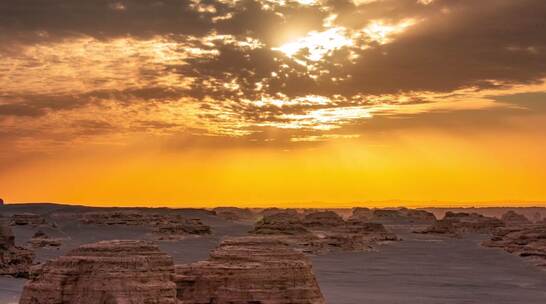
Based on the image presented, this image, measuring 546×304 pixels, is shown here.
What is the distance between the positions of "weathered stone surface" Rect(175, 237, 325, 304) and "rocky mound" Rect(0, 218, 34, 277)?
36003 millimetres

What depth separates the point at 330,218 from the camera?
145 m

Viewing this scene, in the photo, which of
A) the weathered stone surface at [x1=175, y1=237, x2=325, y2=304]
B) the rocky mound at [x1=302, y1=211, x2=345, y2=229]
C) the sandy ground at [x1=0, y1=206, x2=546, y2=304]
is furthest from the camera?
the rocky mound at [x1=302, y1=211, x2=345, y2=229]

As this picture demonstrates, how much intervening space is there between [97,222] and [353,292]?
102m

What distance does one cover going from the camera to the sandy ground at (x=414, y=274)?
61.7 m

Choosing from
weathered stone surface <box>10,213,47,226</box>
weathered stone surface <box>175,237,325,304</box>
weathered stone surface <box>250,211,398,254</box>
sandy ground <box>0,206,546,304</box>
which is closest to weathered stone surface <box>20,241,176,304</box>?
weathered stone surface <box>175,237,325,304</box>

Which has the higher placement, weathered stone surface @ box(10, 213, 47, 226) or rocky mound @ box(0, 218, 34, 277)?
weathered stone surface @ box(10, 213, 47, 226)

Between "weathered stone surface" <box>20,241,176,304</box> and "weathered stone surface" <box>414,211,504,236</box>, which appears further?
"weathered stone surface" <box>414,211,504,236</box>

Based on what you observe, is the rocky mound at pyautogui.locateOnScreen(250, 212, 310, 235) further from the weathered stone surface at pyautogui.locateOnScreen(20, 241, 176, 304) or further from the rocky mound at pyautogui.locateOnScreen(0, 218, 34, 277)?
the weathered stone surface at pyautogui.locateOnScreen(20, 241, 176, 304)

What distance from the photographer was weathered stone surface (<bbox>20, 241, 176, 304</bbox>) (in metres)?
24.9

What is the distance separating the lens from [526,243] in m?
108

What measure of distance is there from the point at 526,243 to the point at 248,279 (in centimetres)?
8635

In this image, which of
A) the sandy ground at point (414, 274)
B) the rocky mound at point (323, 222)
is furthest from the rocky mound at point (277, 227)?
the rocky mound at point (323, 222)

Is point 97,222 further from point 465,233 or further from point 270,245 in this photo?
point 270,245

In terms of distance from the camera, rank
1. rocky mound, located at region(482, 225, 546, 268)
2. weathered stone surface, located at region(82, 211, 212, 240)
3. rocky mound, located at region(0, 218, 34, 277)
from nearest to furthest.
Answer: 1. rocky mound, located at region(0, 218, 34, 277)
2. rocky mound, located at region(482, 225, 546, 268)
3. weathered stone surface, located at region(82, 211, 212, 240)
